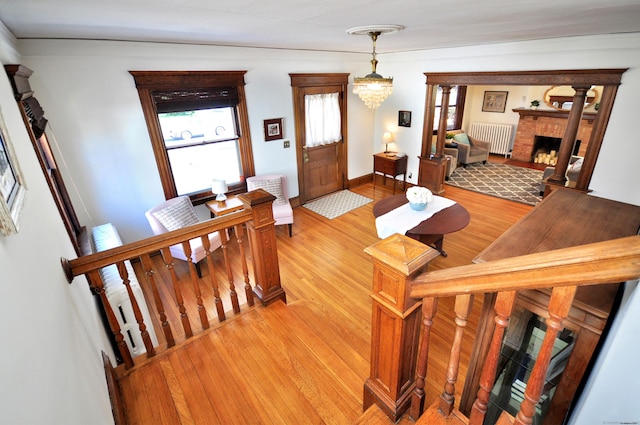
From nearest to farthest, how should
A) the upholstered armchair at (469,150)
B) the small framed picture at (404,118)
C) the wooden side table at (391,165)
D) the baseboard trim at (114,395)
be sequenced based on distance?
the baseboard trim at (114,395), the small framed picture at (404,118), the wooden side table at (391,165), the upholstered armchair at (469,150)

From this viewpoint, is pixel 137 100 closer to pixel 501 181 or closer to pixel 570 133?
pixel 570 133

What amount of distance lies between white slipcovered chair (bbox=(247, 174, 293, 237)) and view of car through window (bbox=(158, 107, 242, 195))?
15.2 inches

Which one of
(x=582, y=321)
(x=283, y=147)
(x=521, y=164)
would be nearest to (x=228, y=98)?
(x=283, y=147)

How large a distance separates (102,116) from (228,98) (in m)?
1.52

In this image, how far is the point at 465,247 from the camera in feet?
13.6

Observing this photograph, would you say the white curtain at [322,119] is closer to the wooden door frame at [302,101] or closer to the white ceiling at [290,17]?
the wooden door frame at [302,101]

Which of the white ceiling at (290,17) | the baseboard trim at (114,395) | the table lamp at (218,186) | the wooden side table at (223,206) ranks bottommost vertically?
the baseboard trim at (114,395)

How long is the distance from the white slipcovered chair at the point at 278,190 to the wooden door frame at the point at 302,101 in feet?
2.63

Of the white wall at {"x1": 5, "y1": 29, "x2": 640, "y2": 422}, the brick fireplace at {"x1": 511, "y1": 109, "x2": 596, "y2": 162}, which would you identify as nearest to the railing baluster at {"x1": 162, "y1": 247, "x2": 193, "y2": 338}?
the white wall at {"x1": 5, "y1": 29, "x2": 640, "y2": 422}

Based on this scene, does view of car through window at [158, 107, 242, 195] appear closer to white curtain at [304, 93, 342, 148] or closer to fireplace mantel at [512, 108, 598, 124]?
white curtain at [304, 93, 342, 148]

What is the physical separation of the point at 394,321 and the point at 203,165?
3872 mm

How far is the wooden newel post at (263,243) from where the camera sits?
218 centimetres

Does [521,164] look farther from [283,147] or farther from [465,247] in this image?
[283,147]

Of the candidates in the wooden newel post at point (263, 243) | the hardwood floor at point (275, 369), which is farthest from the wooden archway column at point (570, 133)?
Result: the wooden newel post at point (263, 243)
